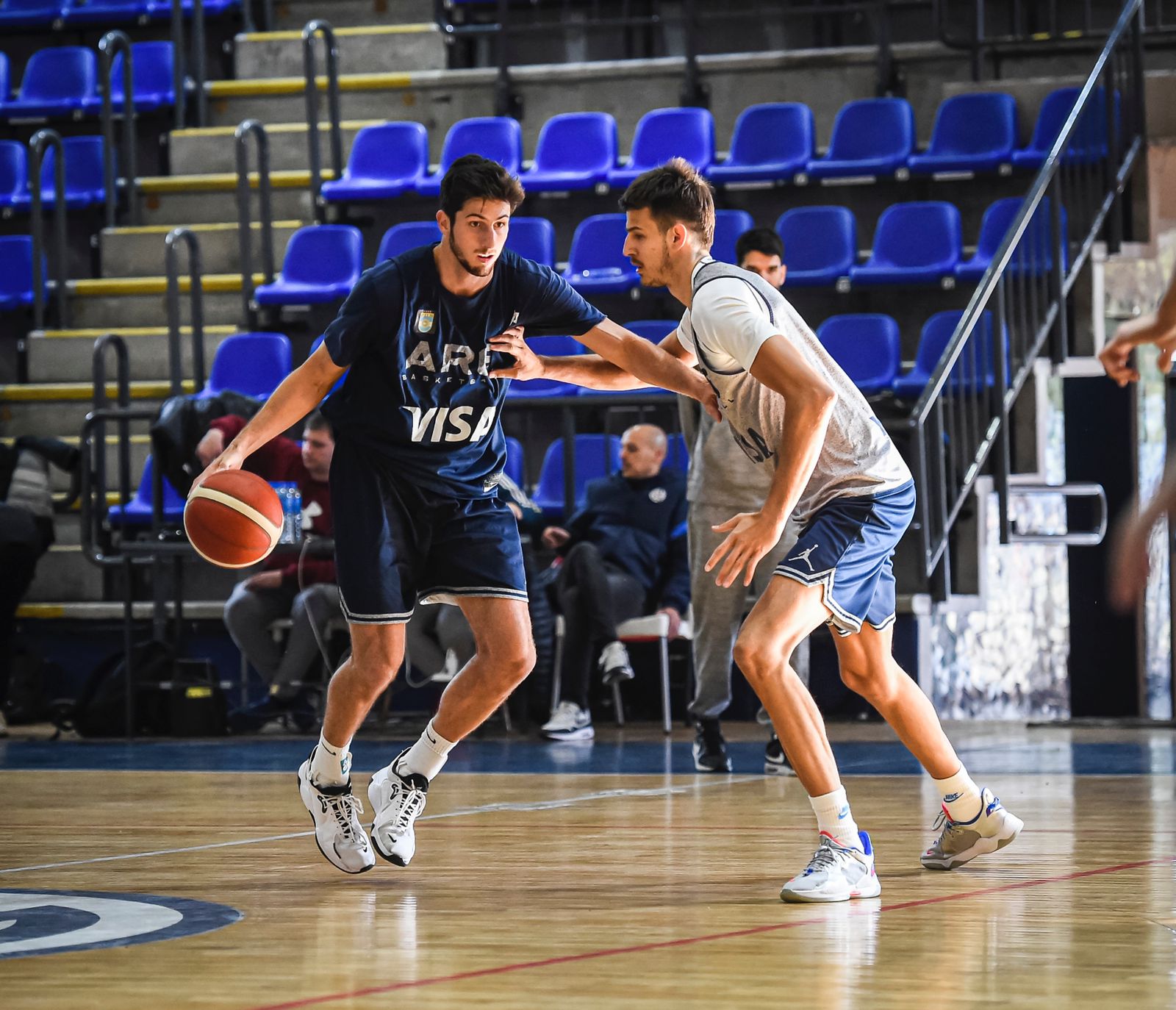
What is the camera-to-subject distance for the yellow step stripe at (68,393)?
11078 millimetres

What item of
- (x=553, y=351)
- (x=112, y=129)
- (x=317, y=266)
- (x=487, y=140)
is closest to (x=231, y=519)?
(x=553, y=351)

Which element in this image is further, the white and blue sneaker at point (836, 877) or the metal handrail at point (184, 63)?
→ the metal handrail at point (184, 63)

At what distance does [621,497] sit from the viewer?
883 centimetres

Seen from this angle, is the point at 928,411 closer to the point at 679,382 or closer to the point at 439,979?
the point at 679,382

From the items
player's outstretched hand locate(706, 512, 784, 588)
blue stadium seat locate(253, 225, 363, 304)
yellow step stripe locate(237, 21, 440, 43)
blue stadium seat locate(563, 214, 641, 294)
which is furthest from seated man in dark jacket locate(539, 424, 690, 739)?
yellow step stripe locate(237, 21, 440, 43)

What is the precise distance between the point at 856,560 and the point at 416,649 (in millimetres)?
5025

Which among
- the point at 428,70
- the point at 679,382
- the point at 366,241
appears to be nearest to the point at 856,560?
the point at 679,382

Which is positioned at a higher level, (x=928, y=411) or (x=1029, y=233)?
(x=1029, y=233)

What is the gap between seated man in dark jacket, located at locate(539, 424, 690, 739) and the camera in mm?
8570

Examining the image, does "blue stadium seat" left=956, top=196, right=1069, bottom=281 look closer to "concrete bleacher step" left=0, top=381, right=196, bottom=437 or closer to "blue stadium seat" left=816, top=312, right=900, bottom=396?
"blue stadium seat" left=816, top=312, right=900, bottom=396

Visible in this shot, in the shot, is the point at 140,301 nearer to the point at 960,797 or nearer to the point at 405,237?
the point at 405,237

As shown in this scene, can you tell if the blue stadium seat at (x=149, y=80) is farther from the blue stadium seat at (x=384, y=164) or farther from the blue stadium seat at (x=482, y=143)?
the blue stadium seat at (x=482, y=143)

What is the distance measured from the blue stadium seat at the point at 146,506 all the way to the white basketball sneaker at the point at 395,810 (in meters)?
5.46

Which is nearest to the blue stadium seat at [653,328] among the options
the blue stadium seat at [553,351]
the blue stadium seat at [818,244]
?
the blue stadium seat at [553,351]
